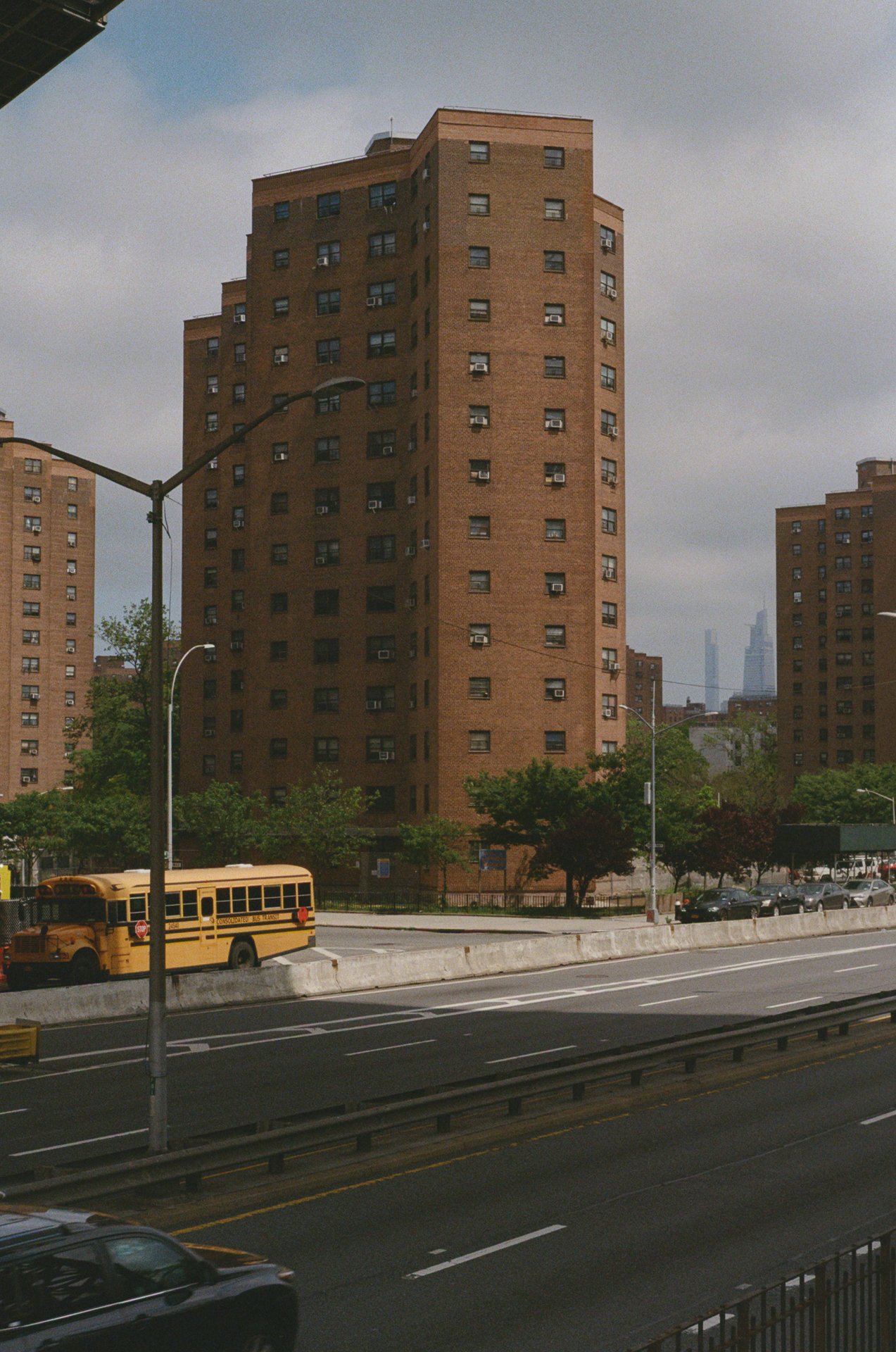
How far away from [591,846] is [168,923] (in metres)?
32.8

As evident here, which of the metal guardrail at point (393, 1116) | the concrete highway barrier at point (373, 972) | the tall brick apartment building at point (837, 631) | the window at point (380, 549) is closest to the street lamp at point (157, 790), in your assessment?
the metal guardrail at point (393, 1116)

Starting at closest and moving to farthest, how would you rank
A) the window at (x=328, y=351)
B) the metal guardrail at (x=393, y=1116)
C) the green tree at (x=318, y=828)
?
the metal guardrail at (x=393, y=1116) → the green tree at (x=318, y=828) → the window at (x=328, y=351)

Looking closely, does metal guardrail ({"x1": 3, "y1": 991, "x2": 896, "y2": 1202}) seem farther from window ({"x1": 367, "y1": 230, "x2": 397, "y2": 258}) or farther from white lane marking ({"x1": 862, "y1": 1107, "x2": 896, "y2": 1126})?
window ({"x1": 367, "y1": 230, "x2": 397, "y2": 258})

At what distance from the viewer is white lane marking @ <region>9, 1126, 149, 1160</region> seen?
58.3 feet

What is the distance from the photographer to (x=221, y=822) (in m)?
80.6

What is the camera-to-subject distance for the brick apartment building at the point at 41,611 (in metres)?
140

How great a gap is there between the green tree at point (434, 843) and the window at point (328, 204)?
129 ft

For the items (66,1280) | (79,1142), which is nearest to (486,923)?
(79,1142)

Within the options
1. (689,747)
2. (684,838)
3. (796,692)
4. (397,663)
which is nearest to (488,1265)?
(684,838)

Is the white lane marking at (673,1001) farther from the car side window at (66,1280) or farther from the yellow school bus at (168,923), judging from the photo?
the car side window at (66,1280)

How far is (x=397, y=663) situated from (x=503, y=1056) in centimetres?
6129

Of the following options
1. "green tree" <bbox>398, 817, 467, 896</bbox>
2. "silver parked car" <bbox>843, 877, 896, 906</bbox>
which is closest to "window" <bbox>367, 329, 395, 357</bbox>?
"green tree" <bbox>398, 817, 467, 896</bbox>

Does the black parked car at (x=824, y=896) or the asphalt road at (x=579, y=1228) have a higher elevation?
the asphalt road at (x=579, y=1228)

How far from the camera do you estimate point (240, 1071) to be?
2445 centimetres
